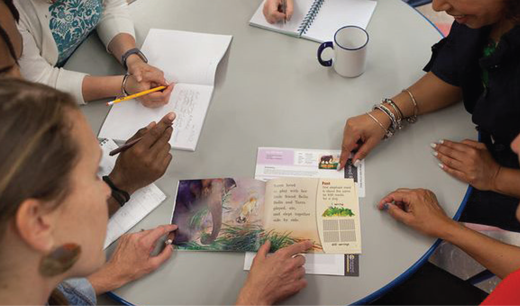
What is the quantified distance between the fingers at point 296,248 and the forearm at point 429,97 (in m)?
0.44

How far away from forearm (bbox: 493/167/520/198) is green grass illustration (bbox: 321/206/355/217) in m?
0.37

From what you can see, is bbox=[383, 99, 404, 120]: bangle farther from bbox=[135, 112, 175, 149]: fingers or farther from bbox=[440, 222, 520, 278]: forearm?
bbox=[135, 112, 175, 149]: fingers

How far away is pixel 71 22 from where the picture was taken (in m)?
1.37

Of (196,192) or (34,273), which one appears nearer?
(34,273)

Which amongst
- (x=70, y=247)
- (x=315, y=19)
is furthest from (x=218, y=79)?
(x=70, y=247)

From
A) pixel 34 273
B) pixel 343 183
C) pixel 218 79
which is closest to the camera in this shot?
pixel 34 273

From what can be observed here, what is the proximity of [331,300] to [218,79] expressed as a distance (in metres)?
0.71

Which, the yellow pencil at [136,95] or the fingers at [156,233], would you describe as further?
the yellow pencil at [136,95]

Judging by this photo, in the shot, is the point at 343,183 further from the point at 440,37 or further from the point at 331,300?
the point at 440,37

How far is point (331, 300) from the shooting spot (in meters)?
0.90

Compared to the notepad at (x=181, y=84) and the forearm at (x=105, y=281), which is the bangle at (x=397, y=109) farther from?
the forearm at (x=105, y=281)

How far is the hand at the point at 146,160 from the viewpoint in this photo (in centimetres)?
108

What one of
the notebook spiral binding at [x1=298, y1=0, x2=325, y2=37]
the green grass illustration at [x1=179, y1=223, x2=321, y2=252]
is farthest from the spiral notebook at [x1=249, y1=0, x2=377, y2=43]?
the green grass illustration at [x1=179, y1=223, x2=321, y2=252]

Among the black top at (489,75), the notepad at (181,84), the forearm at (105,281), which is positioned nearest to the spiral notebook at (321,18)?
the notepad at (181,84)
